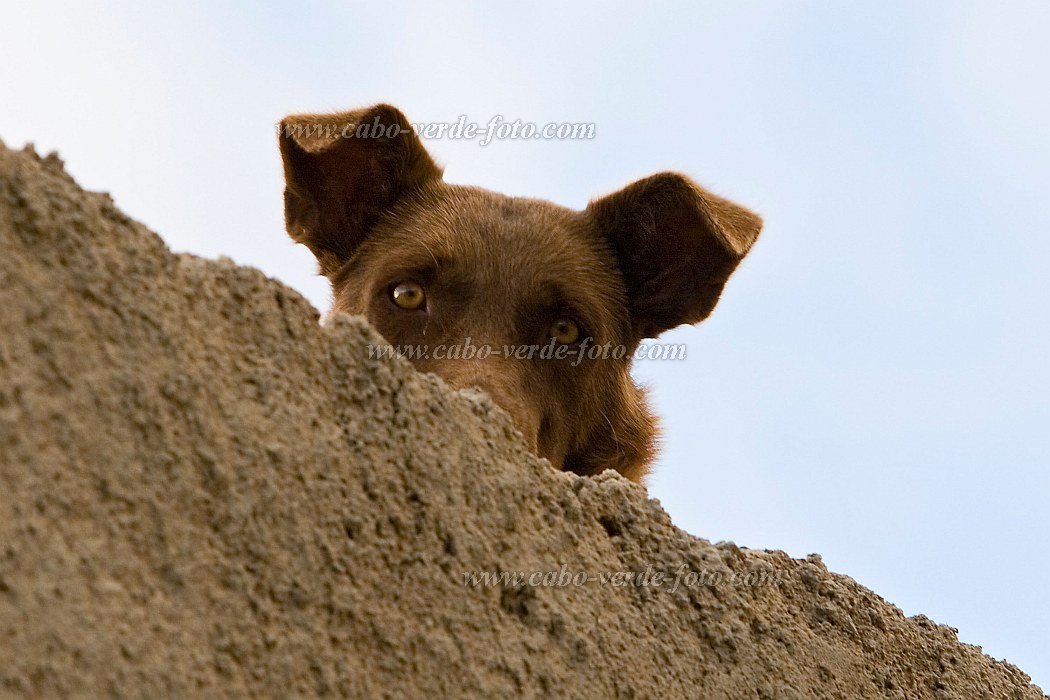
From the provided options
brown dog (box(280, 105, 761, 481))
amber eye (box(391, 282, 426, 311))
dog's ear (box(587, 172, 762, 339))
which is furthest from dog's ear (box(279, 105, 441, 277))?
Answer: dog's ear (box(587, 172, 762, 339))

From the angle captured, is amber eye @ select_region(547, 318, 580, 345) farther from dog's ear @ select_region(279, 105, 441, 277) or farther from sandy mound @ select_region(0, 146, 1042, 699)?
sandy mound @ select_region(0, 146, 1042, 699)

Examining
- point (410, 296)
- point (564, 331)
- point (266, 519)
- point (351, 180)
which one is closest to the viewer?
point (266, 519)

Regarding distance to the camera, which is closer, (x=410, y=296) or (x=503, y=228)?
(x=410, y=296)

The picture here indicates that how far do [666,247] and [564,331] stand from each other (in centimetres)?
71

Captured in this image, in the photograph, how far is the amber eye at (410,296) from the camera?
482 cm

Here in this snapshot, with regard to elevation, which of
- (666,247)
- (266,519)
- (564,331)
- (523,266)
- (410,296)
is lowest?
(266,519)

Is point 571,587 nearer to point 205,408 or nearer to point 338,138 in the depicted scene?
point 205,408

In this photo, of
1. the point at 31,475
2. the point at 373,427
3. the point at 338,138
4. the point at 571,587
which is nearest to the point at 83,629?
the point at 31,475

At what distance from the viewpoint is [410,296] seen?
4.83 m

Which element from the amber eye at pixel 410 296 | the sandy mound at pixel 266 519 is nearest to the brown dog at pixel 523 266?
the amber eye at pixel 410 296

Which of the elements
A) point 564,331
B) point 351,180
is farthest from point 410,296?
point 351,180

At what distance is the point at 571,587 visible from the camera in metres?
2.61

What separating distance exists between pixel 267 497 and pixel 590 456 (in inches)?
126

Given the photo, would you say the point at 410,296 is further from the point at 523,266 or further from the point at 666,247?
the point at 666,247
